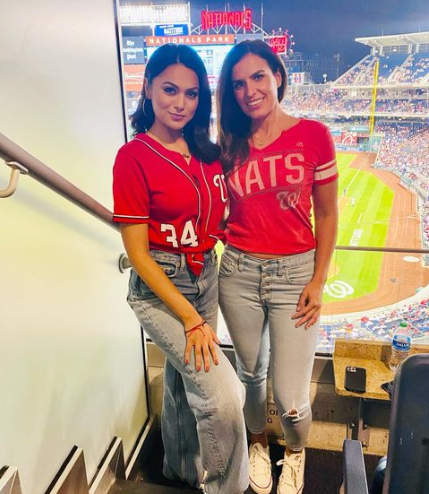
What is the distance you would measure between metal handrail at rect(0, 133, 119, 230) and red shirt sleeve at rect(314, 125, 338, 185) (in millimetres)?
725

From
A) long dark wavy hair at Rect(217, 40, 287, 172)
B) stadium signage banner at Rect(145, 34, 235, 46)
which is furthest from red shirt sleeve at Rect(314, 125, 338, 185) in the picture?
stadium signage banner at Rect(145, 34, 235, 46)

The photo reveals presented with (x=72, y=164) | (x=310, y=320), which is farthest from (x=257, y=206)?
(x=72, y=164)

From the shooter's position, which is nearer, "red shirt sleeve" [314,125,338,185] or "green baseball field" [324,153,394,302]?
"red shirt sleeve" [314,125,338,185]

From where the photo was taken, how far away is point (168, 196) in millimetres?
1154

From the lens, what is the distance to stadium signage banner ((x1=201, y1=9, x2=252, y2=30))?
1.76m

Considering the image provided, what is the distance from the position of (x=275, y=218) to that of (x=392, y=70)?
99 cm

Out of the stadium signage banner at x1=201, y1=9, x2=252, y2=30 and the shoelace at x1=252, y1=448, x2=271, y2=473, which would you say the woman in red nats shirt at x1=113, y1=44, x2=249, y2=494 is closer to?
the shoelace at x1=252, y1=448, x2=271, y2=473

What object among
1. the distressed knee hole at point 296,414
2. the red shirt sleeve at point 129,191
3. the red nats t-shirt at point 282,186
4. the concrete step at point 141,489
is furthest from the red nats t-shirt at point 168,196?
the concrete step at point 141,489

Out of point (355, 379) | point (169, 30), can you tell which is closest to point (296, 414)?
point (355, 379)

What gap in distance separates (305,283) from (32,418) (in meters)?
0.97

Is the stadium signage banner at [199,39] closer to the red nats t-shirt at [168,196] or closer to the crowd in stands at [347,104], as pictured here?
the crowd in stands at [347,104]

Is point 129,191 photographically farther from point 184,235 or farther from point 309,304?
Answer: point 309,304

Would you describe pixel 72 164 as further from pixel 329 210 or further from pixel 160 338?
pixel 329 210

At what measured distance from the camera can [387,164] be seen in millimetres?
1946
